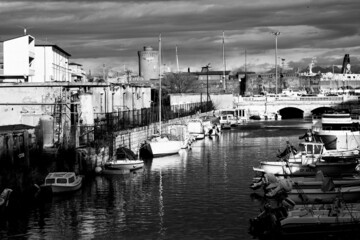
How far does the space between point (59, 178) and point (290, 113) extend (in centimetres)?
14386

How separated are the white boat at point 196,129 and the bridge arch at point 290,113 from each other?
80883mm

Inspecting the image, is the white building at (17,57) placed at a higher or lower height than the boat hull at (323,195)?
higher

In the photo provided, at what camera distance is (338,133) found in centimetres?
5747

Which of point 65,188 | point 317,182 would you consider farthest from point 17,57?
point 317,182

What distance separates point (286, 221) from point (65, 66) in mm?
86620

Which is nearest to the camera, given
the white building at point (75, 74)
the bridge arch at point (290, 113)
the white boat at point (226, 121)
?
the white building at point (75, 74)

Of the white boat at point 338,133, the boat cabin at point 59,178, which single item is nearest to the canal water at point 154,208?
the boat cabin at point 59,178

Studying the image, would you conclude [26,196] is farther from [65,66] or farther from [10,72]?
[65,66]

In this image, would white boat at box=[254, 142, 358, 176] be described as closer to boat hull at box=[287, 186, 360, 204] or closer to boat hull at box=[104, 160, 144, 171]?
boat hull at box=[287, 186, 360, 204]

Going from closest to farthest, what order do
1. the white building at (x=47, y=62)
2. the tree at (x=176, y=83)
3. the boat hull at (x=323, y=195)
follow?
the boat hull at (x=323, y=195), the white building at (x=47, y=62), the tree at (x=176, y=83)

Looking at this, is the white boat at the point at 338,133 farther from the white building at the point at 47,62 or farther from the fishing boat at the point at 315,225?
the white building at the point at 47,62

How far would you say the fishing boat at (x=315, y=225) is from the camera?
107ft

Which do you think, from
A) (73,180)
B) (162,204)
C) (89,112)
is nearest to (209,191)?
(162,204)

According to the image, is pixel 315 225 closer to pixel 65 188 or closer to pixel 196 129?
pixel 65 188
